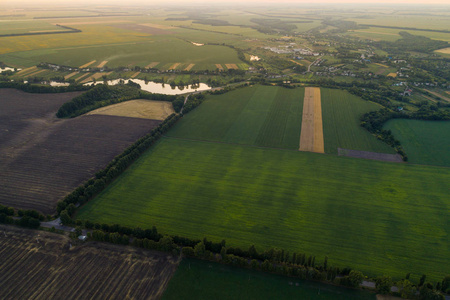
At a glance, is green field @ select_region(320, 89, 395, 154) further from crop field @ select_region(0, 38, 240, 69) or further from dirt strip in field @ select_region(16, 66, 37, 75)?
dirt strip in field @ select_region(16, 66, 37, 75)

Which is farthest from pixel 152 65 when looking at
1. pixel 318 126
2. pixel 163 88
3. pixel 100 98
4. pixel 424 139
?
pixel 424 139

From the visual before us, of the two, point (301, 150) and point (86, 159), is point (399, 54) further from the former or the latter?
point (86, 159)

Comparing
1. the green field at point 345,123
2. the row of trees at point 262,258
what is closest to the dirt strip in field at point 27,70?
the row of trees at point 262,258

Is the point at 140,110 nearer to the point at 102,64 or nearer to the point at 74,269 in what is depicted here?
the point at 74,269

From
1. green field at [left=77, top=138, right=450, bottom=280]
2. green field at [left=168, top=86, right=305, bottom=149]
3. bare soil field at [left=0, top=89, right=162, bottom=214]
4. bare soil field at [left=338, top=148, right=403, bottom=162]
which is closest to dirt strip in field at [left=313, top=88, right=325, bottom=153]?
green field at [left=77, top=138, right=450, bottom=280]

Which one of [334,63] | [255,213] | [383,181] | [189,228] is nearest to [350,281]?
[255,213]

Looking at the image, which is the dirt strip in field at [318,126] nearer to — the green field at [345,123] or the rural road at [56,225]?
the green field at [345,123]
